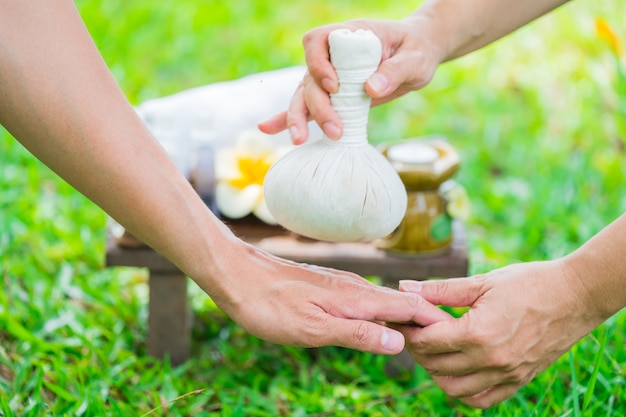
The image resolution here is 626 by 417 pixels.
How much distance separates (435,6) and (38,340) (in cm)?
102

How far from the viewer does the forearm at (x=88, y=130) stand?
106 centimetres

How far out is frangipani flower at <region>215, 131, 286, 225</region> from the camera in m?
1.66

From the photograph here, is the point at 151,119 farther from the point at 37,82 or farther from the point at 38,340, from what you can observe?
the point at 37,82

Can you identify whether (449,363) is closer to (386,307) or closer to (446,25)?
(386,307)

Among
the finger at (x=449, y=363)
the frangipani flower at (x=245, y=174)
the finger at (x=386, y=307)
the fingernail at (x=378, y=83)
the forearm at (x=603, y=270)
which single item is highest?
the fingernail at (x=378, y=83)

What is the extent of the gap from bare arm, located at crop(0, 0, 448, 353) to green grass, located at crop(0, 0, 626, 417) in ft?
0.92

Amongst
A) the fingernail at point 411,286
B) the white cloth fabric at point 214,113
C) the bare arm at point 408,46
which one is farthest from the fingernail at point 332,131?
the white cloth fabric at point 214,113

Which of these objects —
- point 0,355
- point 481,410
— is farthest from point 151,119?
point 481,410

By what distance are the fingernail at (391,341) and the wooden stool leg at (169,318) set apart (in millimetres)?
556

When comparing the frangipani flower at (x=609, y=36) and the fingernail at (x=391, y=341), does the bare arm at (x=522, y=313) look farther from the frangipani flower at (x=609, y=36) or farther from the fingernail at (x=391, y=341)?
the frangipani flower at (x=609, y=36)

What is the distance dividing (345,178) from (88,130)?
13.5 inches

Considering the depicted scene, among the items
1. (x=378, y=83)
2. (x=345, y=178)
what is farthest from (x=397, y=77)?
(x=345, y=178)

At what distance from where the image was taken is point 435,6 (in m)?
1.47

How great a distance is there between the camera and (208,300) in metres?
Result: 1.95
